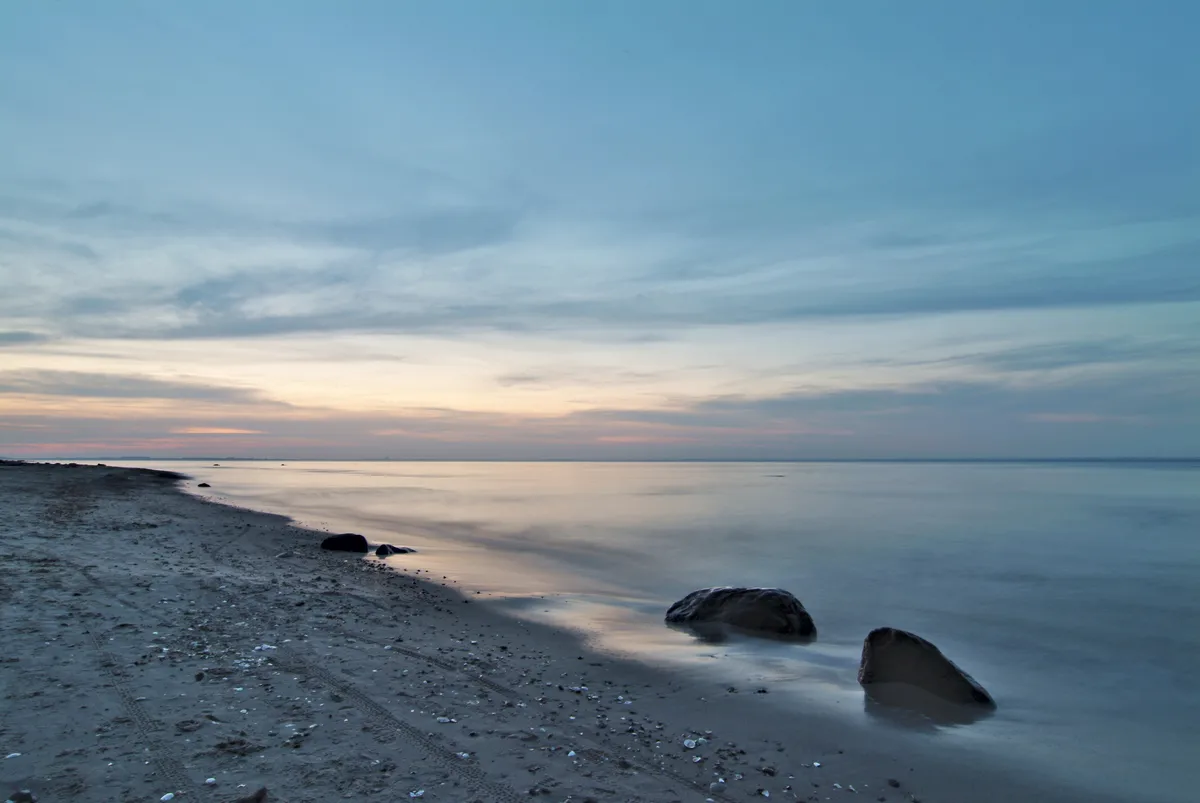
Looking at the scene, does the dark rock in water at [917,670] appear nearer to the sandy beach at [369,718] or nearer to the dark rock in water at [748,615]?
the sandy beach at [369,718]

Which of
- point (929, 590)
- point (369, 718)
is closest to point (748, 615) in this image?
point (369, 718)

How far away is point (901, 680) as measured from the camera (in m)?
9.43

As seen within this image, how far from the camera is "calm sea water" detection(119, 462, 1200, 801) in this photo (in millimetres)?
8992

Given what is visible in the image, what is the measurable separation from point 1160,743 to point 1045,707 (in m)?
1.36

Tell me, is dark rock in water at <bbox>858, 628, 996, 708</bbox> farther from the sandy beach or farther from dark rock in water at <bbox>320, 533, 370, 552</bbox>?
dark rock in water at <bbox>320, 533, 370, 552</bbox>

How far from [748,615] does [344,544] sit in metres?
13.1

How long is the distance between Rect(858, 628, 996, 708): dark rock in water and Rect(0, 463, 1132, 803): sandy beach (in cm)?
193

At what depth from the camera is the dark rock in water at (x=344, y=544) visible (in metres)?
20.5

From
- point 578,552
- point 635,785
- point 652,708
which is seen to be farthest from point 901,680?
point 578,552

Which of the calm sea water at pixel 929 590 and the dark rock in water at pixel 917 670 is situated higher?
the dark rock in water at pixel 917 670

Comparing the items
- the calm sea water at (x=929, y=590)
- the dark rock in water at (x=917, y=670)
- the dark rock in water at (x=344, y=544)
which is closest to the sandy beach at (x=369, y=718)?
the calm sea water at (x=929, y=590)

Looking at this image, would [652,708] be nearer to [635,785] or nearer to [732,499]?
[635,785]

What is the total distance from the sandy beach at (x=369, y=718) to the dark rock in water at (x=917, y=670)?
6.34 feet

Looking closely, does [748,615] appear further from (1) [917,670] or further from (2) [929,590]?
(2) [929,590]
